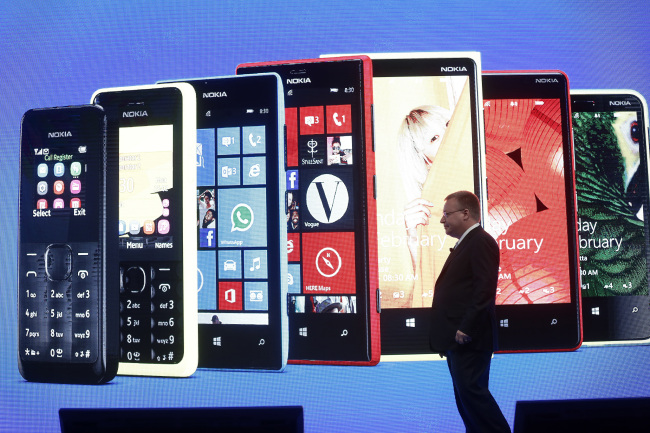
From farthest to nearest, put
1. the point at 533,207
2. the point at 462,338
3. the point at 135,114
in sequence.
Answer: the point at 533,207 → the point at 135,114 → the point at 462,338

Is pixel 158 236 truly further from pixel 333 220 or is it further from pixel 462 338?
pixel 462 338

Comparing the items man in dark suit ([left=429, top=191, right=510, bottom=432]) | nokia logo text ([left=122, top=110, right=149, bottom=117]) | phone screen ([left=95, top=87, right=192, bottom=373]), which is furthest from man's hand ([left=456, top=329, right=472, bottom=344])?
nokia logo text ([left=122, top=110, right=149, bottom=117])

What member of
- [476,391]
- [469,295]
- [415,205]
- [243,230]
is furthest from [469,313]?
[243,230]

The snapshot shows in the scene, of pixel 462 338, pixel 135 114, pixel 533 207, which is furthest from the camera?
pixel 533 207

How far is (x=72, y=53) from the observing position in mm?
2207

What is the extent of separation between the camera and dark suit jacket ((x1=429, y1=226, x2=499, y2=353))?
1810 mm

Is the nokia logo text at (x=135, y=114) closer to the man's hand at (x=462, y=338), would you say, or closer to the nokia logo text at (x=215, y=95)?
the nokia logo text at (x=215, y=95)

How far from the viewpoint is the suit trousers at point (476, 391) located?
Result: 5.93 ft

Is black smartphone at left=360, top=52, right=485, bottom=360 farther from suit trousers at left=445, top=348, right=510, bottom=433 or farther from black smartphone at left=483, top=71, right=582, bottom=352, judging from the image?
suit trousers at left=445, top=348, right=510, bottom=433

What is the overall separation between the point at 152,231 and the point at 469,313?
971mm

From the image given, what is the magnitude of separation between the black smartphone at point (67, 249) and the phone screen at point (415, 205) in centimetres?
84

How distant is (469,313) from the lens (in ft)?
5.92

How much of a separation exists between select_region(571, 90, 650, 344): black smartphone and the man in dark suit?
601 mm

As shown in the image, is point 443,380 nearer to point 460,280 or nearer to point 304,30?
point 460,280
